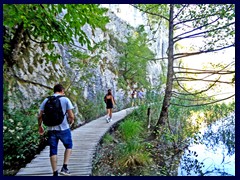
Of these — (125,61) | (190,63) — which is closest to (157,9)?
(190,63)

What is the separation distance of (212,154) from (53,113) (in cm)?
461

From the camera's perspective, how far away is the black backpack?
3246mm

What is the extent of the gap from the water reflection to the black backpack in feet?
10.0

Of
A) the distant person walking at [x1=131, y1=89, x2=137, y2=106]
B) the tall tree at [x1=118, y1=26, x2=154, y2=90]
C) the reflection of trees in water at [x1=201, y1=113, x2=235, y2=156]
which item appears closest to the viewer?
the reflection of trees in water at [x1=201, y1=113, x2=235, y2=156]

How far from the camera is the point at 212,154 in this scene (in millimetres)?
6418

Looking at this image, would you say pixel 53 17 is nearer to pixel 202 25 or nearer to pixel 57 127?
pixel 57 127

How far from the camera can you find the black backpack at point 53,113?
3246 mm

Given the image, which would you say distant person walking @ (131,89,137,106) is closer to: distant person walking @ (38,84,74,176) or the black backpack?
distant person walking @ (38,84,74,176)

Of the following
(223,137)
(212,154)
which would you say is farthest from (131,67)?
(212,154)

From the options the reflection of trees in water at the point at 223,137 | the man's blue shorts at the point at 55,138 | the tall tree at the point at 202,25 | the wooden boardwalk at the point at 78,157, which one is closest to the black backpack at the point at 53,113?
the man's blue shorts at the point at 55,138

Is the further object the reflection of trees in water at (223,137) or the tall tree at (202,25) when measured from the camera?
the reflection of trees in water at (223,137)

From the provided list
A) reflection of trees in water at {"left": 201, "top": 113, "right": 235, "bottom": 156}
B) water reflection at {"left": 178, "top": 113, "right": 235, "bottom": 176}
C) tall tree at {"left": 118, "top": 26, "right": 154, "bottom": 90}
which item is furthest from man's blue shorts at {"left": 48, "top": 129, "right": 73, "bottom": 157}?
tall tree at {"left": 118, "top": 26, "right": 154, "bottom": 90}

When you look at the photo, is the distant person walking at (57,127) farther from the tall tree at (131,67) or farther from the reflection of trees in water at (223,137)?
the tall tree at (131,67)

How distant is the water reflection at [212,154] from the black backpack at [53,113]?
3057 mm
